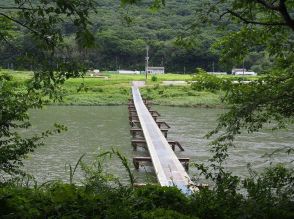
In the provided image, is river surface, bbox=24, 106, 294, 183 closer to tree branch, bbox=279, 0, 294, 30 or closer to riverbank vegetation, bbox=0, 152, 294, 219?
riverbank vegetation, bbox=0, 152, 294, 219

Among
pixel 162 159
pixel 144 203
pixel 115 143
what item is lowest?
pixel 115 143

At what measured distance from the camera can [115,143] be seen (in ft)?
56.8

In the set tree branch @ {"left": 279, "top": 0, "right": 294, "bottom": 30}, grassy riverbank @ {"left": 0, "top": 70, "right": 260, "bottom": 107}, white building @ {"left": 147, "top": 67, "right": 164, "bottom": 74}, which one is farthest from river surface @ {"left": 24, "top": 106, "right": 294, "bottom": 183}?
white building @ {"left": 147, "top": 67, "right": 164, "bottom": 74}

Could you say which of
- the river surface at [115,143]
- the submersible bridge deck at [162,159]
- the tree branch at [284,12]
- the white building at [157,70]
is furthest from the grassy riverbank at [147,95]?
the tree branch at [284,12]

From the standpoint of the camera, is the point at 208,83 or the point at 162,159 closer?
the point at 208,83

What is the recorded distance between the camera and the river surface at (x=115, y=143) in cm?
1258

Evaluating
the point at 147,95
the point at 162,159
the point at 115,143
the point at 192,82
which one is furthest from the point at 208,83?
the point at 147,95

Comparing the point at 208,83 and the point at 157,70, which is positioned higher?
the point at 208,83

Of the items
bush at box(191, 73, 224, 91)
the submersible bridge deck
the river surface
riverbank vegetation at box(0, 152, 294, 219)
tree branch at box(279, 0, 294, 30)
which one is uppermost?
tree branch at box(279, 0, 294, 30)

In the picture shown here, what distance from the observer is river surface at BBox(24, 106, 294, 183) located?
12578mm

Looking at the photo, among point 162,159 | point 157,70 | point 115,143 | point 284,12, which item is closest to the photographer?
point 284,12

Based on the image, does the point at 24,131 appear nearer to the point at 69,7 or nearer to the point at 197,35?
the point at 197,35

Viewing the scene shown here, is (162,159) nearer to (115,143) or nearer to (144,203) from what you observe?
(115,143)

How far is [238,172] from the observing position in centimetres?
1260
